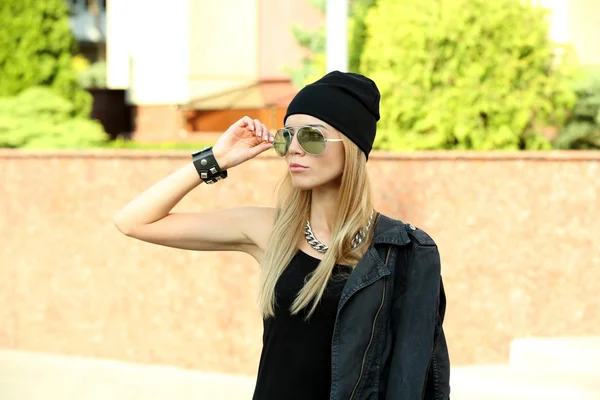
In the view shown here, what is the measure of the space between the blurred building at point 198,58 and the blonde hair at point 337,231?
13.8 m

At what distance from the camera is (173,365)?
8.27 m

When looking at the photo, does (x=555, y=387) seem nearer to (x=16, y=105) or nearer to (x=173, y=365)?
(x=173, y=365)

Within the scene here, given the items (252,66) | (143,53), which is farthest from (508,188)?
(143,53)

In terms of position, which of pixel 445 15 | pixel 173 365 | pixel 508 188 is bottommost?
pixel 173 365

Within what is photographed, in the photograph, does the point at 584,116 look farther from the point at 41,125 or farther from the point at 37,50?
the point at 37,50

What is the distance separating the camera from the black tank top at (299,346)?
273cm

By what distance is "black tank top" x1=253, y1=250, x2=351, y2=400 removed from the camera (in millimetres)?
2727

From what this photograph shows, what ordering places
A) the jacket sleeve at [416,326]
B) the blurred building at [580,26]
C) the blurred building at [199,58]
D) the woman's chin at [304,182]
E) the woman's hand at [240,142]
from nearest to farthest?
the jacket sleeve at [416,326] < the woman's chin at [304,182] < the woman's hand at [240,142] < the blurred building at [580,26] < the blurred building at [199,58]

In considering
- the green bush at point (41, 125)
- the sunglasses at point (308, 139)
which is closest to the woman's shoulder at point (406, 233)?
the sunglasses at point (308, 139)

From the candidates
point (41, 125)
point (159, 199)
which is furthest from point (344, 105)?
point (41, 125)

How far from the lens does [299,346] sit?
2.74 meters

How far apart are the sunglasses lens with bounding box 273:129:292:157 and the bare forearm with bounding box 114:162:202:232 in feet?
0.84

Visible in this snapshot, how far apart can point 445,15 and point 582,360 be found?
318cm

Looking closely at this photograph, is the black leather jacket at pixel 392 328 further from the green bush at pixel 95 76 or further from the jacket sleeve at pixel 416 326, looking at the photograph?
the green bush at pixel 95 76
